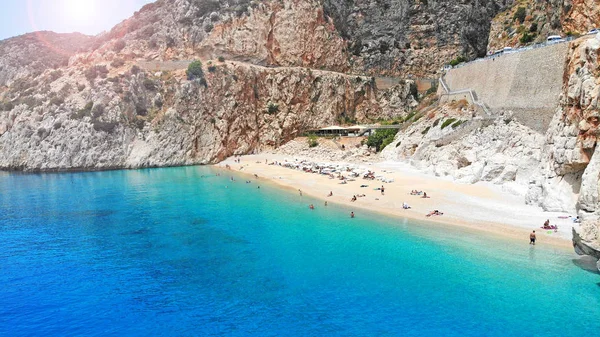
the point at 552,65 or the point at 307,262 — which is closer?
the point at 307,262

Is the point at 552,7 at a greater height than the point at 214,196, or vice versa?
the point at 552,7

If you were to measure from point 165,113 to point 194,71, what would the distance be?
8.17 metres

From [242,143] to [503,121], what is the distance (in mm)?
41843

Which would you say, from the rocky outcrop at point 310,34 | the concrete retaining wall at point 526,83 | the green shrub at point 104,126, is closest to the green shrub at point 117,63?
the rocky outcrop at point 310,34

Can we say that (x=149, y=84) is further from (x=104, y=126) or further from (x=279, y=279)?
(x=279, y=279)

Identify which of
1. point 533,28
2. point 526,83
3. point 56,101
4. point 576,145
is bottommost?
point 576,145

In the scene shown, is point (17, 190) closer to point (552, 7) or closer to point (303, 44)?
point (303, 44)

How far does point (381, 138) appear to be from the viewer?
57844 millimetres

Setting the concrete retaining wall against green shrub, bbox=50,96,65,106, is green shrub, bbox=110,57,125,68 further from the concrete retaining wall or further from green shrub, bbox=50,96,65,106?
the concrete retaining wall

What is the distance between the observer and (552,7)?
142 feet

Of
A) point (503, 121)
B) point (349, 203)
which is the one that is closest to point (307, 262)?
point (349, 203)

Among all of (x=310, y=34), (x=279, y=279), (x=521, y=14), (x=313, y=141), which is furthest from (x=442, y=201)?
(x=310, y=34)

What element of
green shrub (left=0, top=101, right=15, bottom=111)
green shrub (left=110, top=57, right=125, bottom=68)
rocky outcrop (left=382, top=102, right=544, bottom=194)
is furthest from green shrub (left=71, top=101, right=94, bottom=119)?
rocky outcrop (left=382, top=102, right=544, bottom=194)

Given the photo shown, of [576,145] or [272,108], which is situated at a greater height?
[272,108]
